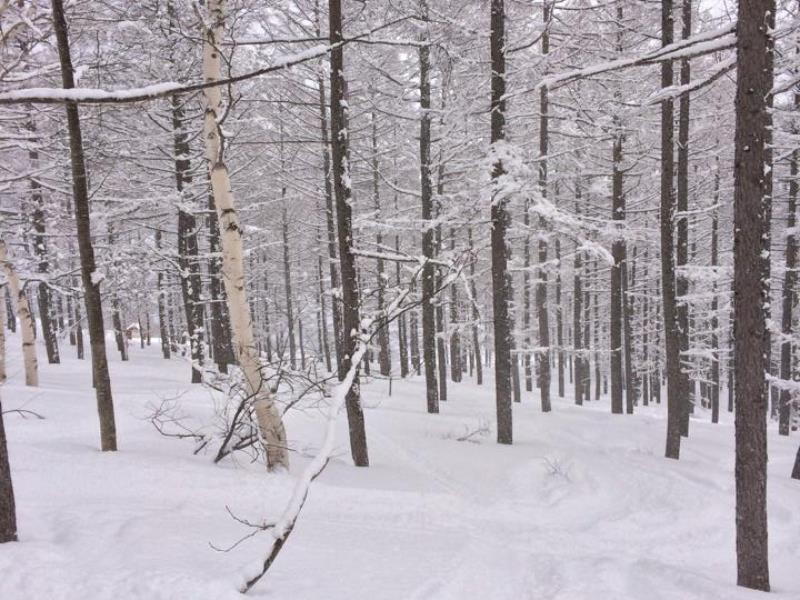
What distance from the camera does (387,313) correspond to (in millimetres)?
3967

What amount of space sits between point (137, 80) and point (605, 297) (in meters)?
26.1

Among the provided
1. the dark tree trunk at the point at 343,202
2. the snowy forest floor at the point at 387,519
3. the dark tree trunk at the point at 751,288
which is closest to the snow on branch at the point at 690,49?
the dark tree trunk at the point at 751,288

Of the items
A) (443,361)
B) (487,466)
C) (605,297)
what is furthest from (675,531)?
(605,297)

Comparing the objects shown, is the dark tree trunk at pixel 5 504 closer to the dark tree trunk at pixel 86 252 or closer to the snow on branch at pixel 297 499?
the snow on branch at pixel 297 499

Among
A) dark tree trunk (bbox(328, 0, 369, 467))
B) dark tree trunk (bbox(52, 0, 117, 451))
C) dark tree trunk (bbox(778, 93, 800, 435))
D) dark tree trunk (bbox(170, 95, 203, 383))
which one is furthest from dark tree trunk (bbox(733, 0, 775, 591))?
dark tree trunk (bbox(170, 95, 203, 383))

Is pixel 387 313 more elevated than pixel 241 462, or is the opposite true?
pixel 387 313

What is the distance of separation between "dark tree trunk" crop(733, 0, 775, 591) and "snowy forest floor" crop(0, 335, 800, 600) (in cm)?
54

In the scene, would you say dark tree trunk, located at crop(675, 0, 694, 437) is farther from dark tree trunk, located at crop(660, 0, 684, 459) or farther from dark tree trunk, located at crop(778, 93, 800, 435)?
dark tree trunk, located at crop(778, 93, 800, 435)

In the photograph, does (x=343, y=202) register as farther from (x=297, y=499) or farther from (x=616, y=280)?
(x=616, y=280)

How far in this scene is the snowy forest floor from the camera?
12.0 ft

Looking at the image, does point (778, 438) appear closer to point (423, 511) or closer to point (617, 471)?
point (617, 471)

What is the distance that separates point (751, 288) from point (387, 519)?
173 inches

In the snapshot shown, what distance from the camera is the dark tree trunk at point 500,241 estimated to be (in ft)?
32.6

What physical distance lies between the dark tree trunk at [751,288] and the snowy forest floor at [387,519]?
0.54m
